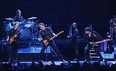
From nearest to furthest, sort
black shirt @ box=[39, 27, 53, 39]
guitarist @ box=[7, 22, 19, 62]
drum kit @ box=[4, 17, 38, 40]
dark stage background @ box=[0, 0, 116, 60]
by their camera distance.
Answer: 1. guitarist @ box=[7, 22, 19, 62]
2. black shirt @ box=[39, 27, 53, 39]
3. drum kit @ box=[4, 17, 38, 40]
4. dark stage background @ box=[0, 0, 116, 60]

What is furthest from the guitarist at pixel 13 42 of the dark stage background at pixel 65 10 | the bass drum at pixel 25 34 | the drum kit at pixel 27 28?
the dark stage background at pixel 65 10

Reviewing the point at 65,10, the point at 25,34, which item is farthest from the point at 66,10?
the point at 25,34

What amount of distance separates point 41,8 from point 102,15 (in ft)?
14.0

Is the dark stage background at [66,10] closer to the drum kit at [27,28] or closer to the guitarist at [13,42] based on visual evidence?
the drum kit at [27,28]

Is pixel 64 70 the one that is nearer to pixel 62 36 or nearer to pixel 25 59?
pixel 25 59

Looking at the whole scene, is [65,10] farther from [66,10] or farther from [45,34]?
[45,34]

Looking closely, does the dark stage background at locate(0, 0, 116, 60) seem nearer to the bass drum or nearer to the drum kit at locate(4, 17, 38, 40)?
the drum kit at locate(4, 17, 38, 40)

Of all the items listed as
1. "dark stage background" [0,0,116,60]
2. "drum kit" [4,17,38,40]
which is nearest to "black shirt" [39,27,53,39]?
"drum kit" [4,17,38,40]

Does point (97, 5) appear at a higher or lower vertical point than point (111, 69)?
higher

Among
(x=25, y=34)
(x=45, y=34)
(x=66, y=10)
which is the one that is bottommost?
(x=25, y=34)

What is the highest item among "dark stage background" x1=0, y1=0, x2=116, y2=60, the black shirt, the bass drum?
"dark stage background" x1=0, y1=0, x2=116, y2=60

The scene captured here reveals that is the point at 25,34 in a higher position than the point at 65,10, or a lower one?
lower

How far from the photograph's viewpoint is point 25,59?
55.9ft

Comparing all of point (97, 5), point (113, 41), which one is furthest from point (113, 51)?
point (97, 5)
